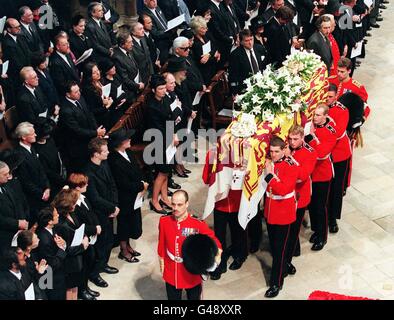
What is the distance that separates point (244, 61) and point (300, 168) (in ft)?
10.8

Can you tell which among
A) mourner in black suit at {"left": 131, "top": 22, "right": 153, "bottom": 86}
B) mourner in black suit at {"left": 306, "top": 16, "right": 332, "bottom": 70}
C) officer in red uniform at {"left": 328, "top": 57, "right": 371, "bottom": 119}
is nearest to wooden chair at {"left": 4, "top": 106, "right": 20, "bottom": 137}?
mourner in black suit at {"left": 131, "top": 22, "right": 153, "bottom": 86}

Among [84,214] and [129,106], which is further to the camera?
[129,106]

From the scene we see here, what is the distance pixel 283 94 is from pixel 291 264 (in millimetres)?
1998

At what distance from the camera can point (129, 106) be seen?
10.6 metres

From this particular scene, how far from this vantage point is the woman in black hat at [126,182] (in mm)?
8852

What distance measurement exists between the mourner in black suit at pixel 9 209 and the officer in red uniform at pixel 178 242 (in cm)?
162

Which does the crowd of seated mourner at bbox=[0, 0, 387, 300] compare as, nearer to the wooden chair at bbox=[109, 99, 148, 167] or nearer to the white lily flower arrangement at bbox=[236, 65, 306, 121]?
the wooden chair at bbox=[109, 99, 148, 167]

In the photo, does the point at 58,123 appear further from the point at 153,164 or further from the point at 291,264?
the point at 291,264

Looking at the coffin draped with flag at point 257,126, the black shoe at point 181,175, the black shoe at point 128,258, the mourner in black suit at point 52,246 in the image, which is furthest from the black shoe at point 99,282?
the black shoe at point 181,175

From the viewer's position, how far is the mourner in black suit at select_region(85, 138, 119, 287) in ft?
28.0

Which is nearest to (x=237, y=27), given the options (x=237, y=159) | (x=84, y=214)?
(x=237, y=159)

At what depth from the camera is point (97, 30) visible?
448 inches

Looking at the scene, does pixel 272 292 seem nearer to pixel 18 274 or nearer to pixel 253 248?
pixel 253 248

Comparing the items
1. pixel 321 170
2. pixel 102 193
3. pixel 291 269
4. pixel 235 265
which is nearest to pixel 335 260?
pixel 291 269
